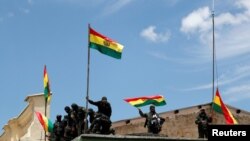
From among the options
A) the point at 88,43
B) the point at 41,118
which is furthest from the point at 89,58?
the point at 41,118

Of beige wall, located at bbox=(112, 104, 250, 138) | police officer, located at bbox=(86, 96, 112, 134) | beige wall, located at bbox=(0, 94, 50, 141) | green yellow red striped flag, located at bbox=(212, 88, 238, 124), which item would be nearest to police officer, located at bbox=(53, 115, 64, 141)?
police officer, located at bbox=(86, 96, 112, 134)

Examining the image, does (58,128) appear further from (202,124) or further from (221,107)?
(221,107)

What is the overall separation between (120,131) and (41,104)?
23.2 ft

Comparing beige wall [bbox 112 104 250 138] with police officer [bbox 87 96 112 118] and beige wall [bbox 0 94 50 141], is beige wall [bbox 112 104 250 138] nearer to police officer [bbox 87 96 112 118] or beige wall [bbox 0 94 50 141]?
beige wall [bbox 0 94 50 141]

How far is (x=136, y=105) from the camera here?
30547 millimetres

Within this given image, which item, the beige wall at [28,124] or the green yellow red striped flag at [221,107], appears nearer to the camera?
the green yellow red striped flag at [221,107]

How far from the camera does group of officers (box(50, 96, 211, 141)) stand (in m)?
27.1

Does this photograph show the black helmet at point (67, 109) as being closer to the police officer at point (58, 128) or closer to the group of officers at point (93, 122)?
the group of officers at point (93, 122)

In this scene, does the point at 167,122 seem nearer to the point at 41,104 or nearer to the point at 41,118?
the point at 41,104

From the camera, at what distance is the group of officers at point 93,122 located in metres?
27.1

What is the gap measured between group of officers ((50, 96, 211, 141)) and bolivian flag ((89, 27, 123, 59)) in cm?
209

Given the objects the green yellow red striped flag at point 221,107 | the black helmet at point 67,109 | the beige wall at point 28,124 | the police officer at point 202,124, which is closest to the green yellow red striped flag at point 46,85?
the black helmet at point 67,109

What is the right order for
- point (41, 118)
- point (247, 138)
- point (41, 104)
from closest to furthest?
point (247, 138) < point (41, 118) < point (41, 104)

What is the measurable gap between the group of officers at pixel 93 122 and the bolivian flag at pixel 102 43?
209 centimetres
